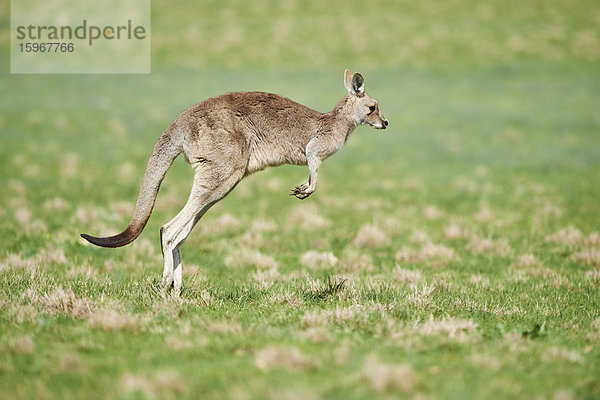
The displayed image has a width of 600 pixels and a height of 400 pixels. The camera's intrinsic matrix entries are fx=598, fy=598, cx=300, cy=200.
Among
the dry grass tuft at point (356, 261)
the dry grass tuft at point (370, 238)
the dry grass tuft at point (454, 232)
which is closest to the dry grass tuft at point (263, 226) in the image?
the dry grass tuft at point (370, 238)

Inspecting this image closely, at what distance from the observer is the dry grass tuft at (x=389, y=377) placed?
4.30m

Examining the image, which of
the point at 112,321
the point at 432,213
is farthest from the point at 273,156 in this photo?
the point at 432,213

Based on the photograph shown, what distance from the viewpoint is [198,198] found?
7148 mm

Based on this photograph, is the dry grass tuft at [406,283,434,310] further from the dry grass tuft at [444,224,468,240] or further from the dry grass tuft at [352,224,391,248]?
the dry grass tuft at [444,224,468,240]

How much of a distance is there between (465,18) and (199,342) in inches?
2313

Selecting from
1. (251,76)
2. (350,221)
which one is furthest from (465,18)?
(350,221)

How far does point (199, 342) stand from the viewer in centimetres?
531

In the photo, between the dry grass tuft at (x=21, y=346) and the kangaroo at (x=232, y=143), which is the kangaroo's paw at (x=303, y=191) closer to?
the kangaroo at (x=232, y=143)

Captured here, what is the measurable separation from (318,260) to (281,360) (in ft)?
17.2

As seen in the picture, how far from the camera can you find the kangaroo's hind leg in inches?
279

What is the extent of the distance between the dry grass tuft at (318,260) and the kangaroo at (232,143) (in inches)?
113

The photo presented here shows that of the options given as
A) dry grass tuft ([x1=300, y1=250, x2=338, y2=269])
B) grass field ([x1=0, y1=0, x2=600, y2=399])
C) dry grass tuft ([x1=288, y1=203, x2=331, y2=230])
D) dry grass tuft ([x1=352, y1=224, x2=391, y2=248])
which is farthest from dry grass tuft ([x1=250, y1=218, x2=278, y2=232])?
dry grass tuft ([x1=300, y1=250, x2=338, y2=269])

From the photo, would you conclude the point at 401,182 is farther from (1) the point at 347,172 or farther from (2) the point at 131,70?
(2) the point at 131,70

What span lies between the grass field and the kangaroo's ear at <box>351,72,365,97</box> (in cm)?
243
